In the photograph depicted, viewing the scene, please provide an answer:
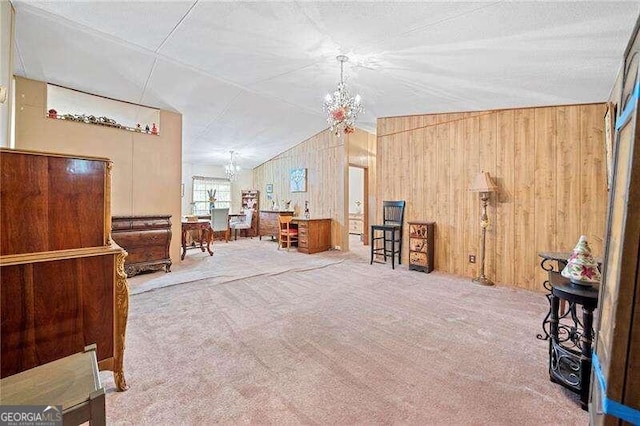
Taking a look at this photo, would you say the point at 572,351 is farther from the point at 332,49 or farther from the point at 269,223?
the point at 269,223

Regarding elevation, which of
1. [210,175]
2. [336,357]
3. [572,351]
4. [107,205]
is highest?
[210,175]

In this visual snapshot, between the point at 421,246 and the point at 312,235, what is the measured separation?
2.50m

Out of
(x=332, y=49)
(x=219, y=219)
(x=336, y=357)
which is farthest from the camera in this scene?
(x=219, y=219)

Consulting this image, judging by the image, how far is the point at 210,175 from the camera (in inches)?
351

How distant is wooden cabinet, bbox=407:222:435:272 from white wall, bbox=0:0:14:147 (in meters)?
4.93

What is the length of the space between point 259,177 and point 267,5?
7078 mm

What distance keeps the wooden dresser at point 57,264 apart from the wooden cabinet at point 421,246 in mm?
4042

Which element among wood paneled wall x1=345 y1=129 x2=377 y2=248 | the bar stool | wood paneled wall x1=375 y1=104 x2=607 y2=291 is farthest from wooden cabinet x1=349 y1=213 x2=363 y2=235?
wood paneled wall x1=375 y1=104 x2=607 y2=291

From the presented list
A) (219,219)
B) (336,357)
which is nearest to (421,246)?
(336,357)

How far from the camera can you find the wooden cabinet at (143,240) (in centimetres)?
378

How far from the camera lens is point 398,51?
2.81m

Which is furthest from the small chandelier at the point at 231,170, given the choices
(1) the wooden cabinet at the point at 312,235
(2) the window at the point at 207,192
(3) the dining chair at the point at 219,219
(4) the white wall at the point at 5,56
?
(4) the white wall at the point at 5,56

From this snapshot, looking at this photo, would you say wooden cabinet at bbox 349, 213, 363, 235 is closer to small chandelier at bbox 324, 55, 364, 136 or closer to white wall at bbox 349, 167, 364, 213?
white wall at bbox 349, 167, 364, 213

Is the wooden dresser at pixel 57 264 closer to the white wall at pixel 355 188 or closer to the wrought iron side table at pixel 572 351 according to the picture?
the wrought iron side table at pixel 572 351
